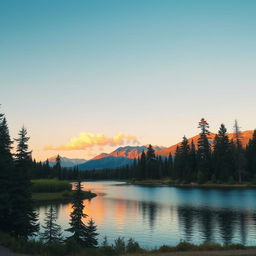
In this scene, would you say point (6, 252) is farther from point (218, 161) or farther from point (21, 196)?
point (218, 161)

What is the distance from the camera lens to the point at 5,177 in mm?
33594

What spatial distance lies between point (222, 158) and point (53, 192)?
219 feet

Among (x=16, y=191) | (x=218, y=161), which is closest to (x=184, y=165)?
(x=218, y=161)

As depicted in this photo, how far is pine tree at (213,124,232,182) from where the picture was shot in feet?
394

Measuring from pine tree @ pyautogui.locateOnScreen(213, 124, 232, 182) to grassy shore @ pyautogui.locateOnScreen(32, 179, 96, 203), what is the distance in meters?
55.3

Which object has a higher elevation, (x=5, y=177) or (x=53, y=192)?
(x=5, y=177)

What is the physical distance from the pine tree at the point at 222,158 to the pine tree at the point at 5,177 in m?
99.4

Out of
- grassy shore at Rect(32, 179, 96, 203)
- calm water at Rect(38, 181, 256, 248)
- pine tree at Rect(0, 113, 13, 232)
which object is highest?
pine tree at Rect(0, 113, 13, 232)

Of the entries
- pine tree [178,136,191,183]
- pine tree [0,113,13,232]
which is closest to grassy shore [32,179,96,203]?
pine tree [0,113,13,232]

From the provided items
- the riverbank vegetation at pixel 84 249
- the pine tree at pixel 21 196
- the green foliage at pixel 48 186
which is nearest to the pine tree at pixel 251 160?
the green foliage at pixel 48 186

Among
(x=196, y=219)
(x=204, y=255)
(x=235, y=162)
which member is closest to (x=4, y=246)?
(x=204, y=255)

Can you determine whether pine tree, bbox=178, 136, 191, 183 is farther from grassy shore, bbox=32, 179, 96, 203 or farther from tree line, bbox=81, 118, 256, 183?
grassy shore, bbox=32, 179, 96, 203

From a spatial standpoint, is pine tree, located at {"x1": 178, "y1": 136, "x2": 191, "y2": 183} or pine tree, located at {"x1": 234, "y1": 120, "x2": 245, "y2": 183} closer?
pine tree, located at {"x1": 234, "y1": 120, "x2": 245, "y2": 183}

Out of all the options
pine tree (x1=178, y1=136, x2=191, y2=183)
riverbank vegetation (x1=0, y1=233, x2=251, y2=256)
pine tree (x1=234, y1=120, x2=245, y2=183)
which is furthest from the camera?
pine tree (x1=178, y1=136, x2=191, y2=183)
